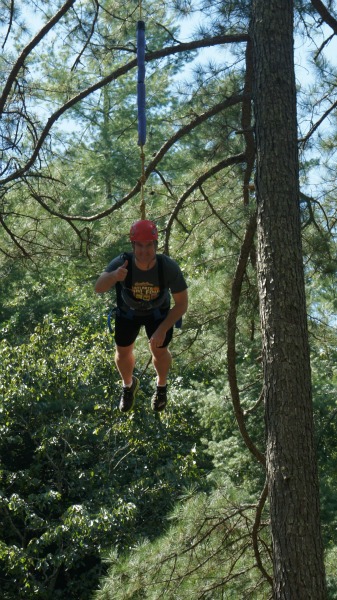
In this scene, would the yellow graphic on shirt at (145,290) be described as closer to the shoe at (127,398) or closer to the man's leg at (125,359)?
the man's leg at (125,359)

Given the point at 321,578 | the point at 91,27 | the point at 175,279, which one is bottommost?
the point at 321,578

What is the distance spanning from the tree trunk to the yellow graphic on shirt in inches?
25.2

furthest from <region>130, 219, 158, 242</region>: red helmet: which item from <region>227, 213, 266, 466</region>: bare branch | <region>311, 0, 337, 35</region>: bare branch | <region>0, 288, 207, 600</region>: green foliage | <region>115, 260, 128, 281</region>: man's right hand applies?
<region>0, 288, 207, 600</region>: green foliage

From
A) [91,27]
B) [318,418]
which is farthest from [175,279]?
[318,418]

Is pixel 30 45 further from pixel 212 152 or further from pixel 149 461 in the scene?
pixel 149 461

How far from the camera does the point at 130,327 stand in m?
6.14

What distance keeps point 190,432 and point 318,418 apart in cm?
303

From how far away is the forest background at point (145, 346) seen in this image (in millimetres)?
7465

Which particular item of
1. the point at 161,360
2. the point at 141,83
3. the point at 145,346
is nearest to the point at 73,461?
the point at 145,346

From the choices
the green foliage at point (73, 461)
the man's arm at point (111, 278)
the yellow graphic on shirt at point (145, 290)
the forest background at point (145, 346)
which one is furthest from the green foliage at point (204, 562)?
the green foliage at point (73, 461)

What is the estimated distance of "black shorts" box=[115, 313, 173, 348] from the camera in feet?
19.9

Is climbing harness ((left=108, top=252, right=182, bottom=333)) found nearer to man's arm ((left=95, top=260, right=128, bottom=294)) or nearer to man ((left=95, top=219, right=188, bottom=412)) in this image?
man ((left=95, top=219, right=188, bottom=412))

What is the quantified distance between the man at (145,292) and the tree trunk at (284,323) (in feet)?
1.81

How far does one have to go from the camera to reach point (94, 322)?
15.4 m
